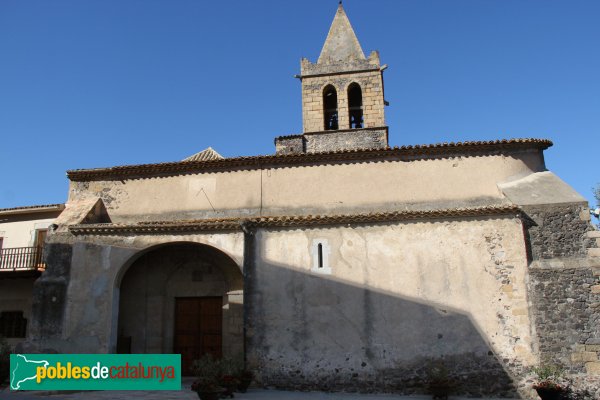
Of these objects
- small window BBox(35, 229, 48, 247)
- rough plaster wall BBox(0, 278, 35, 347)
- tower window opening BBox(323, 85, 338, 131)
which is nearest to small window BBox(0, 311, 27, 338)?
rough plaster wall BBox(0, 278, 35, 347)

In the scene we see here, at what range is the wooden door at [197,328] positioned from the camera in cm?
1406

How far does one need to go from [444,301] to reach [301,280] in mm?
3627

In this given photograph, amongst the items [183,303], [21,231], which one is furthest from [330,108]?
[21,231]

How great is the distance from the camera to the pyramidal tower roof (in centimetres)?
2128

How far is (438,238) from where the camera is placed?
1251 cm

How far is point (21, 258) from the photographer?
17.8 meters

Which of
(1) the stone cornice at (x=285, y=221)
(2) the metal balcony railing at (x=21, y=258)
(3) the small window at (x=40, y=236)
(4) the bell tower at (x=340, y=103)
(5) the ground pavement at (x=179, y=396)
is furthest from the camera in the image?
(4) the bell tower at (x=340, y=103)

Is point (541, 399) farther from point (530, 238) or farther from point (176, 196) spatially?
point (176, 196)

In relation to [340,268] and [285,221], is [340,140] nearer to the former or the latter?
[285,221]

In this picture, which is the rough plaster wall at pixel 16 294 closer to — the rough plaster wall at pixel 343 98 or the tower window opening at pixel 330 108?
the rough plaster wall at pixel 343 98

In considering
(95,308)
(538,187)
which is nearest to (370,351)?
(538,187)

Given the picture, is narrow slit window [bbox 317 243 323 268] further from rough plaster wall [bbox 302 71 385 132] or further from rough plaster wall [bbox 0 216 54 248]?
rough plaster wall [bbox 0 216 54 248]

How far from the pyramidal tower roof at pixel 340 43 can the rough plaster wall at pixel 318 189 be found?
8.28m

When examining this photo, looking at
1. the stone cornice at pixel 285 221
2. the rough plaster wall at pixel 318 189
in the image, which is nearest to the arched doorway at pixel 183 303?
the stone cornice at pixel 285 221
